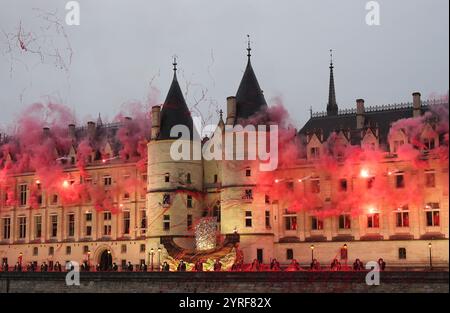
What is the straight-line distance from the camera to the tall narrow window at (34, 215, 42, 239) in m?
88.1

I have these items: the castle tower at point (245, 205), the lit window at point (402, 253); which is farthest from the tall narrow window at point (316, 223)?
the lit window at point (402, 253)

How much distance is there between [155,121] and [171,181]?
606 centimetres

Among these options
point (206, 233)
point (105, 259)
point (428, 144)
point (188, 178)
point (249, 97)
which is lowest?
point (105, 259)

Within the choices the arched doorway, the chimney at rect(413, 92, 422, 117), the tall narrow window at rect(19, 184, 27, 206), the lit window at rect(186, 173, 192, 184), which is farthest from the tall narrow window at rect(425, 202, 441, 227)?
the tall narrow window at rect(19, 184, 27, 206)

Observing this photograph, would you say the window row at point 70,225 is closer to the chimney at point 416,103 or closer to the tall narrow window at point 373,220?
the tall narrow window at point 373,220

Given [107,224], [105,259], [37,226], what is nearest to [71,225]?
[37,226]

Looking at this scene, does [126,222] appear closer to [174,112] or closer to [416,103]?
[174,112]

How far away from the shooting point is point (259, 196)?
2886 inches

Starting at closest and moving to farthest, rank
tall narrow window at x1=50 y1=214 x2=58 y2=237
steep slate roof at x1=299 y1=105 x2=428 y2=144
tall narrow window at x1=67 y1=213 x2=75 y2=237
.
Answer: steep slate roof at x1=299 y1=105 x2=428 y2=144
tall narrow window at x1=67 y1=213 x2=75 y2=237
tall narrow window at x1=50 y1=214 x2=58 y2=237

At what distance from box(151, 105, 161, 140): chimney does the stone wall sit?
16.2 metres

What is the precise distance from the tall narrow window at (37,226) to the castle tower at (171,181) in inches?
631

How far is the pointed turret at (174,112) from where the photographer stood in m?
78.1

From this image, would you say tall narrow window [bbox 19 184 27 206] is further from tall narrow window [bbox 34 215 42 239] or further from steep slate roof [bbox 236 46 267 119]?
steep slate roof [bbox 236 46 267 119]
